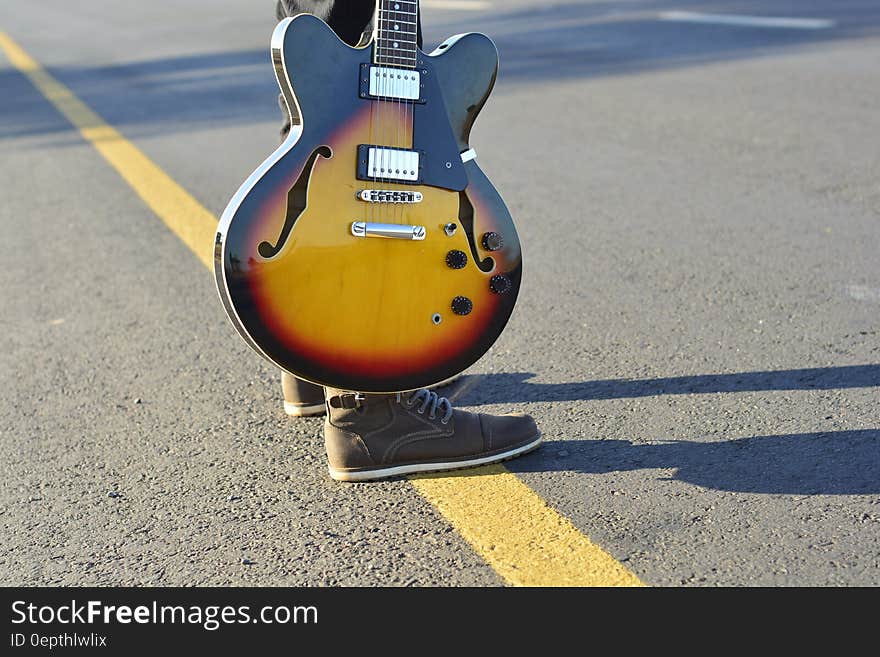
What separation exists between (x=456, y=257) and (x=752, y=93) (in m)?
5.60

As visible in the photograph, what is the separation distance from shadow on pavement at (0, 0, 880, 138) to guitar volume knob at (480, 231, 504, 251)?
17.0 ft

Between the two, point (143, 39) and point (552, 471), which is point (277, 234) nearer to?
point (552, 471)

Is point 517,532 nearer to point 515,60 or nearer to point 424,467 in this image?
point 424,467

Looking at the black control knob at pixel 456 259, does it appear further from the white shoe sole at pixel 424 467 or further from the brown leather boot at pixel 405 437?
the white shoe sole at pixel 424 467

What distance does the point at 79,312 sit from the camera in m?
4.03

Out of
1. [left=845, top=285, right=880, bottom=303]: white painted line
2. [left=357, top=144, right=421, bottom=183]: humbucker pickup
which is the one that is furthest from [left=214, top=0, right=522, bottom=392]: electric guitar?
[left=845, top=285, right=880, bottom=303]: white painted line

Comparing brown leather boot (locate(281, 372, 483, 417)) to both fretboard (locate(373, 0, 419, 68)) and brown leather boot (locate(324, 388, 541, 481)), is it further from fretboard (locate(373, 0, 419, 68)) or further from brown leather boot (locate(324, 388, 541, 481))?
fretboard (locate(373, 0, 419, 68))

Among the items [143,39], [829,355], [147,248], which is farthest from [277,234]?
[143,39]

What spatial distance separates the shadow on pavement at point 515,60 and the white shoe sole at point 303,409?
4.71 m

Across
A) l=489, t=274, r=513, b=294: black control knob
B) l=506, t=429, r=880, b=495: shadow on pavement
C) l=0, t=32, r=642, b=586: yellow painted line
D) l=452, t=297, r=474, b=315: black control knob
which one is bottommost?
l=0, t=32, r=642, b=586: yellow painted line

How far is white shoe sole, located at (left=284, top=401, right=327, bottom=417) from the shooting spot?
3061 millimetres

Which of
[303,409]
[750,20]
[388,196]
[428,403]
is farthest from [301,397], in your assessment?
[750,20]

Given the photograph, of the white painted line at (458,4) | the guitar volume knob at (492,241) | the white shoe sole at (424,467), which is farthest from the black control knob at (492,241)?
the white painted line at (458,4)

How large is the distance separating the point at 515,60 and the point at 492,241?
7.48 meters
